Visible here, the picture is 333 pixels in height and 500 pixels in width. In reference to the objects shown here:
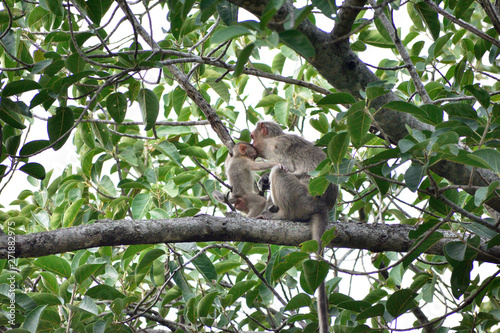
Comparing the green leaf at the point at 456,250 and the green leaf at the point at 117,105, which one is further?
the green leaf at the point at 117,105

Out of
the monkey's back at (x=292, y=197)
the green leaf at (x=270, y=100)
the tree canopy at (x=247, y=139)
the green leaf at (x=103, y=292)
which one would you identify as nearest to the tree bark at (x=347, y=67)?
the tree canopy at (x=247, y=139)

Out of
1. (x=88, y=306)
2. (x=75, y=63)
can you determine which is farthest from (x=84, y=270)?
(x=75, y=63)

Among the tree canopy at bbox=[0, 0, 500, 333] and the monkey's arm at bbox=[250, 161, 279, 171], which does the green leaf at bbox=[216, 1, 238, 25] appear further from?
the monkey's arm at bbox=[250, 161, 279, 171]

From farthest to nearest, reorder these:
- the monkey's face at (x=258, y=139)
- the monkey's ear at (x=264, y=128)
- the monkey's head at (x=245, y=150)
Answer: the monkey's ear at (x=264, y=128), the monkey's face at (x=258, y=139), the monkey's head at (x=245, y=150)

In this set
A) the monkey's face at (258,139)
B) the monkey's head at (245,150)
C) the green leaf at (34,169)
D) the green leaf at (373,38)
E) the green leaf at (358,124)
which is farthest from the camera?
the monkey's face at (258,139)

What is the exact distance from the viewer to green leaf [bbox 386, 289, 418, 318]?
3096 mm

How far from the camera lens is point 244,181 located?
5074 mm

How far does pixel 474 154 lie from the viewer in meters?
2.22

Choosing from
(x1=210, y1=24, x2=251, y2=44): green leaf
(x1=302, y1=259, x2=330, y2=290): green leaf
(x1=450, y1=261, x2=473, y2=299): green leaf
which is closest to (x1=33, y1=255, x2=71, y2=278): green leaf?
(x1=302, y1=259, x2=330, y2=290): green leaf

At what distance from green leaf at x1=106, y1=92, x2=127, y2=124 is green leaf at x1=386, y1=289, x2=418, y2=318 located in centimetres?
218

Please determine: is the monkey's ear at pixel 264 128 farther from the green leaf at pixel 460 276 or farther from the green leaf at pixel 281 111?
the green leaf at pixel 460 276

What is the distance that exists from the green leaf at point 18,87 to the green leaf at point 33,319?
52.9 inches

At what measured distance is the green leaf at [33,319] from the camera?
9.77ft

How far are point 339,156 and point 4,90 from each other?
196 cm
